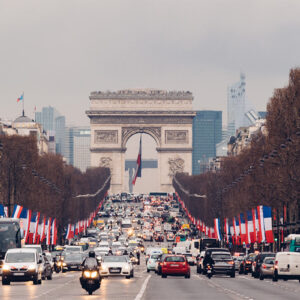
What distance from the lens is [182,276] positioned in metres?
74.7

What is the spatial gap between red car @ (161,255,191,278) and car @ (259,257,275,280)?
452cm

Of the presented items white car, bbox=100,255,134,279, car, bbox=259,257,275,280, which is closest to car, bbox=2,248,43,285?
white car, bbox=100,255,134,279

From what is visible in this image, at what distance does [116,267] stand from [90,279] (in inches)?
725

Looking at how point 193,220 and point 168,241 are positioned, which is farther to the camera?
point 193,220

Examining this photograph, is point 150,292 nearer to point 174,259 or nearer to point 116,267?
point 116,267

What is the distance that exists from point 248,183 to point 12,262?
64.0 metres

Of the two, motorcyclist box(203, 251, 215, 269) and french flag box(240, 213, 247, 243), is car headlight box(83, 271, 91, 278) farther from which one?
french flag box(240, 213, 247, 243)

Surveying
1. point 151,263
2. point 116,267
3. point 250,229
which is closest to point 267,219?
point 250,229

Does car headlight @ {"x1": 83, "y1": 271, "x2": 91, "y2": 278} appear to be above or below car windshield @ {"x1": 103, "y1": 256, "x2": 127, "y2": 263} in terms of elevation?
below

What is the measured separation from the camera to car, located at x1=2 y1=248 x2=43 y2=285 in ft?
187

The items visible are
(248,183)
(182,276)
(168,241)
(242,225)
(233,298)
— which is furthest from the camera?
(168,241)

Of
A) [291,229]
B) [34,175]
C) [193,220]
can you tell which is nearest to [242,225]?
[291,229]

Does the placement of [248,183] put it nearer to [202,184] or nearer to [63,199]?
[63,199]

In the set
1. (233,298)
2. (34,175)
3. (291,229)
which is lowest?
(233,298)
